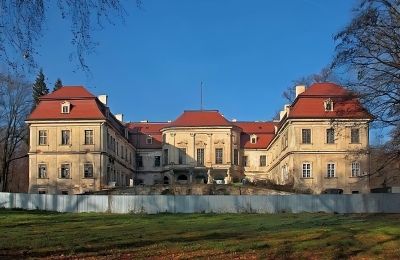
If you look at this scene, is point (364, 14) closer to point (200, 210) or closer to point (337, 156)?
point (200, 210)

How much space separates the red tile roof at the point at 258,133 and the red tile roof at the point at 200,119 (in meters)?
6.19

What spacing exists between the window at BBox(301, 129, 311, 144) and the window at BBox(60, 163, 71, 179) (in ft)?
86.9

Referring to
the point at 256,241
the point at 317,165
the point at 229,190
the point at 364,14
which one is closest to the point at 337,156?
the point at 317,165

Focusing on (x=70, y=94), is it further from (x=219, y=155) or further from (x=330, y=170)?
(x=330, y=170)

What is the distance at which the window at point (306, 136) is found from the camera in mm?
64500

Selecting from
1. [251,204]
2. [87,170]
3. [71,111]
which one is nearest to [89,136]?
[71,111]

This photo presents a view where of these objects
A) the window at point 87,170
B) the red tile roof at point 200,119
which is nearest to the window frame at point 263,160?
the red tile roof at point 200,119

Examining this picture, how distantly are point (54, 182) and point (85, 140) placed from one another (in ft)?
19.2

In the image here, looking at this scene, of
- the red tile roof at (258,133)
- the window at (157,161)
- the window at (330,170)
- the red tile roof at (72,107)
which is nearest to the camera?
the window at (330,170)

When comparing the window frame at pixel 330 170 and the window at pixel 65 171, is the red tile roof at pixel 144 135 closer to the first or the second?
the window at pixel 65 171

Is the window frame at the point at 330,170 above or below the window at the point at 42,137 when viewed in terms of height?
Answer: below

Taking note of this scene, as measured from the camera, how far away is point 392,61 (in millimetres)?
26297

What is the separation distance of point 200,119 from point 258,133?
1083 centimetres

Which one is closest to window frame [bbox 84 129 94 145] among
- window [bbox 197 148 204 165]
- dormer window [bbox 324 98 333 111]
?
window [bbox 197 148 204 165]
